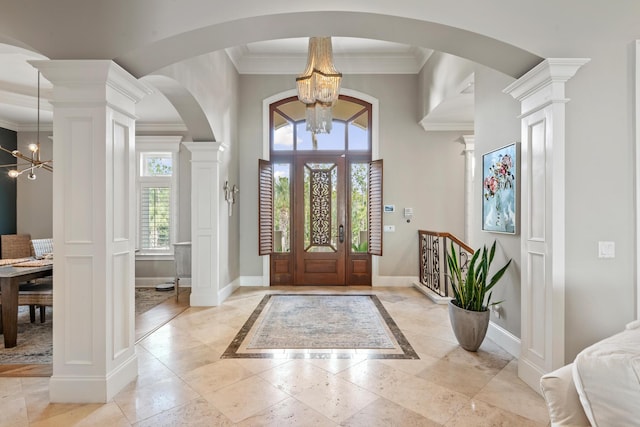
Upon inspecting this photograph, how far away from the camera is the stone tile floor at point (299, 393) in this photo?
2082 millimetres

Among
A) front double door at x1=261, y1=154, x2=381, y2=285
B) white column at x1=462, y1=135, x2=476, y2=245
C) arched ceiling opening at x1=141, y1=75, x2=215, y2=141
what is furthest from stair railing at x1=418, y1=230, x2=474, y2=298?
arched ceiling opening at x1=141, y1=75, x2=215, y2=141

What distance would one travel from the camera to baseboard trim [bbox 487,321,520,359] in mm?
2965

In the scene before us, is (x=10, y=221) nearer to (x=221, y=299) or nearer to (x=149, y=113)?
(x=149, y=113)

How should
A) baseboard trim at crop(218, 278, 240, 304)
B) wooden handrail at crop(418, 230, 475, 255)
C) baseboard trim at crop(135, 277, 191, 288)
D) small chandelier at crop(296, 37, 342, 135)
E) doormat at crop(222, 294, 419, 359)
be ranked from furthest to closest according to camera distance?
baseboard trim at crop(135, 277, 191, 288), baseboard trim at crop(218, 278, 240, 304), wooden handrail at crop(418, 230, 475, 255), small chandelier at crop(296, 37, 342, 135), doormat at crop(222, 294, 419, 359)

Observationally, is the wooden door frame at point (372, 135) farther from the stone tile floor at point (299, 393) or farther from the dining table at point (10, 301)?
the dining table at point (10, 301)

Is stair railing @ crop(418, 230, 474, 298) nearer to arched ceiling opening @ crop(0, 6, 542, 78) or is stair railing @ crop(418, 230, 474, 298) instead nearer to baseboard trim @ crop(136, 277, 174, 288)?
arched ceiling opening @ crop(0, 6, 542, 78)

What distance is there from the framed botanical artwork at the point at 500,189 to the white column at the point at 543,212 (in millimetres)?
449

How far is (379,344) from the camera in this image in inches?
129

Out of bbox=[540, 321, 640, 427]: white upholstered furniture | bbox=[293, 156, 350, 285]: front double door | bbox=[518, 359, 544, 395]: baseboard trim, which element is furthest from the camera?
bbox=[293, 156, 350, 285]: front double door

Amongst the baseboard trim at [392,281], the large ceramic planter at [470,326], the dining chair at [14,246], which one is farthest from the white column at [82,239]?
the dining chair at [14,246]

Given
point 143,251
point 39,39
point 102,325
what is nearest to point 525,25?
point 39,39

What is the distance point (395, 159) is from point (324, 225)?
5.85 feet

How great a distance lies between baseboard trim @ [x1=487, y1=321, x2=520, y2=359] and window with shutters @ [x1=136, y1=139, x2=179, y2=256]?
5.57 m

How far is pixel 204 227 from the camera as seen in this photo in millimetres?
4645
